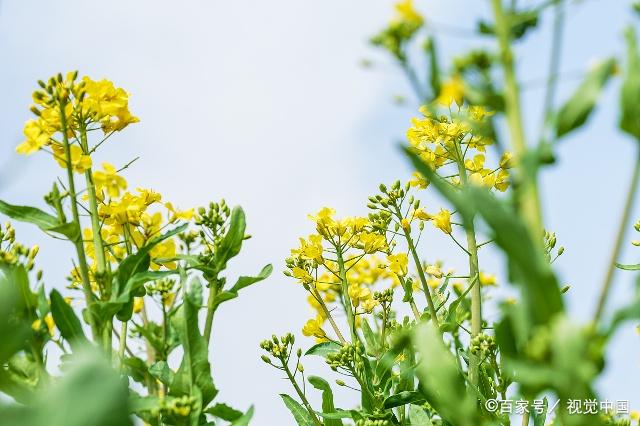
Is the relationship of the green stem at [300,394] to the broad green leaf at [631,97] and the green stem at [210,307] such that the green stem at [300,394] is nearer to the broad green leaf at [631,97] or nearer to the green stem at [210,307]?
the green stem at [210,307]

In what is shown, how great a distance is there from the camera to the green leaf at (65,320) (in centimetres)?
218

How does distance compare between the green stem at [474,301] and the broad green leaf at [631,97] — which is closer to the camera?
the broad green leaf at [631,97]

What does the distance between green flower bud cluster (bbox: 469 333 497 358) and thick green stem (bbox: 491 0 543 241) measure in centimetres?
180

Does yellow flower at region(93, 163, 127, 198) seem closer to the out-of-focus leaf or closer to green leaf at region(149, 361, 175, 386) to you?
green leaf at region(149, 361, 175, 386)

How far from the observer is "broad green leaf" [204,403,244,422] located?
83.4 inches

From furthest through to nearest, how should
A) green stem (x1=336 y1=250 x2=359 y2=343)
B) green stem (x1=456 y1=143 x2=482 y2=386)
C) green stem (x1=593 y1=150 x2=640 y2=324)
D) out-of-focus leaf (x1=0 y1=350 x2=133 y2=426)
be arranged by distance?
green stem (x1=336 y1=250 x2=359 y2=343), green stem (x1=456 y1=143 x2=482 y2=386), green stem (x1=593 y1=150 x2=640 y2=324), out-of-focus leaf (x1=0 y1=350 x2=133 y2=426)

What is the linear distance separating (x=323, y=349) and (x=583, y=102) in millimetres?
2226

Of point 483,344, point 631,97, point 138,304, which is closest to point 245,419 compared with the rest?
point 138,304

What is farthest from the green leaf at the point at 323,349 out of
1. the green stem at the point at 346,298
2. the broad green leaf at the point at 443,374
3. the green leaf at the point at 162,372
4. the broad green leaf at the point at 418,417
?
the broad green leaf at the point at 443,374

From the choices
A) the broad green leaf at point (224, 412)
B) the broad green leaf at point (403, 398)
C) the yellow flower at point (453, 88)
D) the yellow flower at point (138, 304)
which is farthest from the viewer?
the broad green leaf at point (403, 398)

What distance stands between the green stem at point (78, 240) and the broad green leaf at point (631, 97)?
149 centimetres

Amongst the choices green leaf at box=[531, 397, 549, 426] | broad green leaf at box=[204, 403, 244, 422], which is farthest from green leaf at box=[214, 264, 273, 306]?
green leaf at box=[531, 397, 549, 426]

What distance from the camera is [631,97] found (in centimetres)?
149

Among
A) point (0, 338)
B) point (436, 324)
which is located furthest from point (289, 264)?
point (0, 338)
